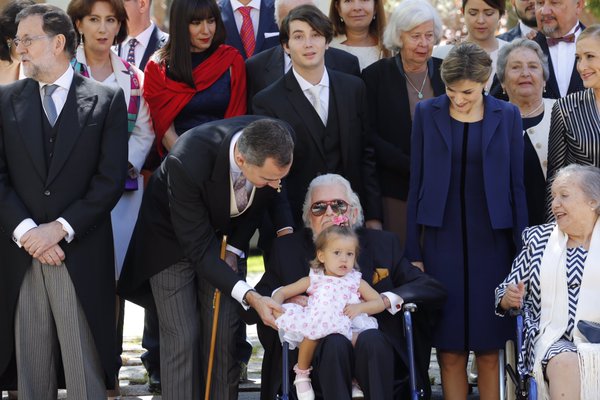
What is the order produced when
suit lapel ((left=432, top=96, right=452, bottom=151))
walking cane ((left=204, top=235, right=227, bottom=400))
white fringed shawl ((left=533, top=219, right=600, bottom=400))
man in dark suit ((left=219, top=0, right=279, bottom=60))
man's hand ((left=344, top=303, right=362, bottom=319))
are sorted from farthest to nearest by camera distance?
1. man in dark suit ((left=219, top=0, right=279, bottom=60))
2. suit lapel ((left=432, top=96, right=452, bottom=151))
3. walking cane ((left=204, top=235, right=227, bottom=400))
4. man's hand ((left=344, top=303, right=362, bottom=319))
5. white fringed shawl ((left=533, top=219, right=600, bottom=400))

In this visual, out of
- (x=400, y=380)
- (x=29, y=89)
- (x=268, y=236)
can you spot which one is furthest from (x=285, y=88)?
(x=400, y=380)

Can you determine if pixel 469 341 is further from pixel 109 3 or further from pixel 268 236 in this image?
pixel 109 3

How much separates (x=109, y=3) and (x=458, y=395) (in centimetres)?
299

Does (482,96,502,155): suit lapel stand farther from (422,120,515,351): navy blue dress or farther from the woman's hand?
the woman's hand

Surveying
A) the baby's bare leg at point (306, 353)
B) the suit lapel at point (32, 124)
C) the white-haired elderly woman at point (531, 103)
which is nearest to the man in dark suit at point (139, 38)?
the suit lapel at point (32, 124)

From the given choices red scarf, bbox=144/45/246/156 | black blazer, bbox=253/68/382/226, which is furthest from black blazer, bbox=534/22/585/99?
red scarf, bbox=144/45/246/156

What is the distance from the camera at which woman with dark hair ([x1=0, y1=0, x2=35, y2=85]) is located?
685 centimetres

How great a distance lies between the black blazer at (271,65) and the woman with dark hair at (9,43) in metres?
1.32

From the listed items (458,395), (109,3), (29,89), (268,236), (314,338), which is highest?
(109,3)

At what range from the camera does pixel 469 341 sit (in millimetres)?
6395

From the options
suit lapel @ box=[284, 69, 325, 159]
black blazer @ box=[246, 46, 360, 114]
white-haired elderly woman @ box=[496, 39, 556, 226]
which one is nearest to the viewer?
suit lapel @ box=[284, 69, 325, 159]

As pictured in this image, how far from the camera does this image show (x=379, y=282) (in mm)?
6320

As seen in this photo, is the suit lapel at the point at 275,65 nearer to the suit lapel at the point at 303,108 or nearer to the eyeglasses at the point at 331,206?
the suit lapel at the point at 303,108

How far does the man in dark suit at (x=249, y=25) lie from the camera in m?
7.68
